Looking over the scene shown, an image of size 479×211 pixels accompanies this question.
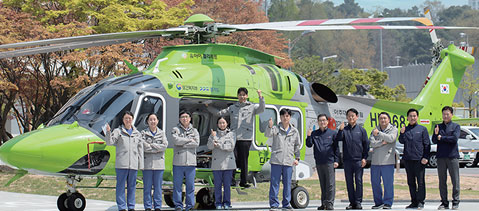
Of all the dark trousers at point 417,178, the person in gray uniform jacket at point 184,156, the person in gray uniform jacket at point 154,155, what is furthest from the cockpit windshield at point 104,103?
the dark trousers at point 417,178

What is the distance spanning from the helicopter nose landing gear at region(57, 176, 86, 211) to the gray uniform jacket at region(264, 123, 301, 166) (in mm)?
3303

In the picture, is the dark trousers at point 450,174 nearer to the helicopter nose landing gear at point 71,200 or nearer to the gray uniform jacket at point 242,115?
the gray uniform jacket at point 242,115

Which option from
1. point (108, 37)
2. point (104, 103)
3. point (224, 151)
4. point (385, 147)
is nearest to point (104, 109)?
point (104, 103)

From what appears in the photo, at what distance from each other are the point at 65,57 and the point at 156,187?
1552 centimetres

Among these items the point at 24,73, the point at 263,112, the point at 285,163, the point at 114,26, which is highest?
the point at 114,26

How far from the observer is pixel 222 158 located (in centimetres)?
1181

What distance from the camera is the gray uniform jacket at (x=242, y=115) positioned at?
39.8ft

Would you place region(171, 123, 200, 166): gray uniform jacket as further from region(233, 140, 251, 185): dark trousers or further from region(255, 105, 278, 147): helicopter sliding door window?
region(255, 105, 278, 147): helicopter sliding door window

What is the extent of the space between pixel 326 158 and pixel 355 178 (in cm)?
62

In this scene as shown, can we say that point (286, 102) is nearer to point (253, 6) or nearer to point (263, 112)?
point (263, 112)

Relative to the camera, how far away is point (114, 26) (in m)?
27.4

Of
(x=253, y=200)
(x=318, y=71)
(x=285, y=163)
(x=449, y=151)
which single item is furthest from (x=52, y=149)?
(x=318, y=71)

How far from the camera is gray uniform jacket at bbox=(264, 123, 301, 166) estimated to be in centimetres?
1166

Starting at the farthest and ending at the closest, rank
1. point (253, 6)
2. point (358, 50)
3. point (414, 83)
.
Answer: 1. point (358, 50)
2. point (414, 83)
3. point (253, 6)
